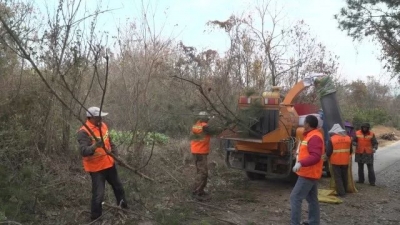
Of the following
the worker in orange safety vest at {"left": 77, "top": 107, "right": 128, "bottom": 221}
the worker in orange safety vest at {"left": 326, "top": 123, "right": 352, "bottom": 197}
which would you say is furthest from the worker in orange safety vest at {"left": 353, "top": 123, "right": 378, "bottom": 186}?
the worker in orange safety vest at {"left": 77, "top": 107, "right": 128, "bottom": 221}

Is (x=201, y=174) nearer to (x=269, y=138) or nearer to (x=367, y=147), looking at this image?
(x=269, y=138)

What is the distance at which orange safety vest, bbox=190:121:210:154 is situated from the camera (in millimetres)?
8305

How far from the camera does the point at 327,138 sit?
32.6 feet

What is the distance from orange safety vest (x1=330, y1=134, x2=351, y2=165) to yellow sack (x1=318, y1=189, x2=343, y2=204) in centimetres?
64

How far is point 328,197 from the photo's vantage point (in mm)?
9008

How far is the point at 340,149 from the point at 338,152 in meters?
0.08

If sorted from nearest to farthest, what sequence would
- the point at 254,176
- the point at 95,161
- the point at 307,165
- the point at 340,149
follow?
the point at 307,165 < the point at 95,161 < the point at 340,149 < the point at 254,176

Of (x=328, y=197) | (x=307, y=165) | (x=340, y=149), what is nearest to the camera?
(x=307, y=165)

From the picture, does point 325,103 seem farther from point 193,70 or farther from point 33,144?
point 33,144

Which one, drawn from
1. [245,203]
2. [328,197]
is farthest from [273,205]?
[328,197]

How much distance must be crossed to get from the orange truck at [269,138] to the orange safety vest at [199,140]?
85cm

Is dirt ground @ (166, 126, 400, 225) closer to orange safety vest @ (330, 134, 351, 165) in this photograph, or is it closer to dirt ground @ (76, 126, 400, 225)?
dirt ground @ (76, 126, 400, 225)

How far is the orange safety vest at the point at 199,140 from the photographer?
27.2 feet

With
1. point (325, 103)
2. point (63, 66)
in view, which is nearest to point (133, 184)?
point (63, 66)
